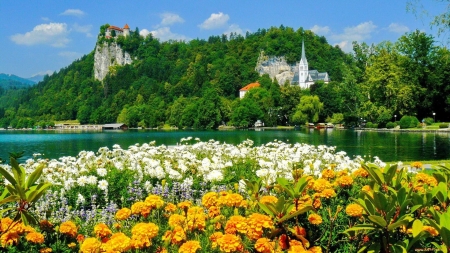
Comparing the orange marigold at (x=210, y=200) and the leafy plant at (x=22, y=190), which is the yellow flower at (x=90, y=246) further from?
the orange marigold at (x=210, y=200)

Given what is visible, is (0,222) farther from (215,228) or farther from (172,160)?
(172,160)

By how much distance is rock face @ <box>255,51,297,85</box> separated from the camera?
135 meters

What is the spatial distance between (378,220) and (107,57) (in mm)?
180194

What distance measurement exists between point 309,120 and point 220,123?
2251 cm

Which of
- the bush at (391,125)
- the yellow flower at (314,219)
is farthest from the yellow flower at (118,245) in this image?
the bush at (391,125)

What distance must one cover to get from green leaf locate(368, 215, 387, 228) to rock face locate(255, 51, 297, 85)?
134 meters

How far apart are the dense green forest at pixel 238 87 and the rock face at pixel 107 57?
10.0 ft

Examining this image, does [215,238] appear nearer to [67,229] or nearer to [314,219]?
[314,219]

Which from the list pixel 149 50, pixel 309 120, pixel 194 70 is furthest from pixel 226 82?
pixel 149 50

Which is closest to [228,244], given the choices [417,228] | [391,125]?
[417,228]

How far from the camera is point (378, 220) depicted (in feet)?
8.27

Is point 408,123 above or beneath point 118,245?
above

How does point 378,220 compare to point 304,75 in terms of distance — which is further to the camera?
point 304,75

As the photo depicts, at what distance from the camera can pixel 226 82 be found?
127m
